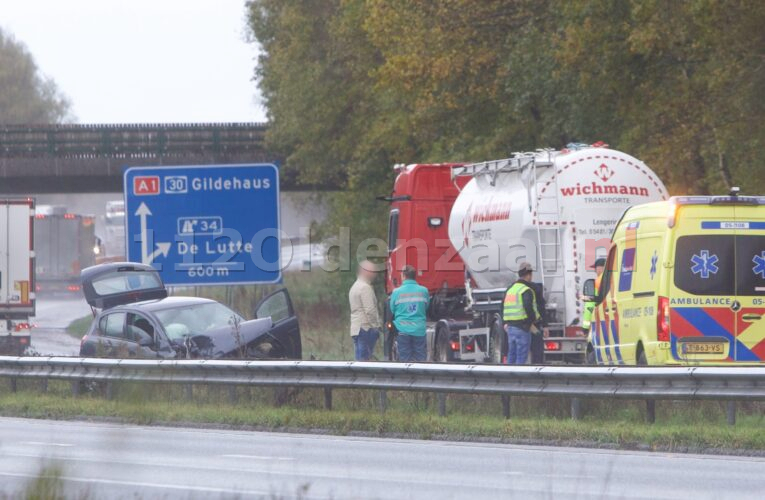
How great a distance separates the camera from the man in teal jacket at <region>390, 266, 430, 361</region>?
71.9ft

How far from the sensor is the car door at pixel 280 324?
848 inches

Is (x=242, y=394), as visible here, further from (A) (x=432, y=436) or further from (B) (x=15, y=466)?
(B) (x=15, y=466)

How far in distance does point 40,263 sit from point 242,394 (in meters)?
45.8

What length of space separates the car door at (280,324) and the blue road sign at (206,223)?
628mm

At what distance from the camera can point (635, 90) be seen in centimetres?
3080

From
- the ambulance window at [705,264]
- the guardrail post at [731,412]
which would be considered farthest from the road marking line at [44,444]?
the ambulance window at [705,264]

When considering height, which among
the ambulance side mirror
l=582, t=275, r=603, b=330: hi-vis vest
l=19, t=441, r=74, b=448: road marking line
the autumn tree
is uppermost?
the autumn tree

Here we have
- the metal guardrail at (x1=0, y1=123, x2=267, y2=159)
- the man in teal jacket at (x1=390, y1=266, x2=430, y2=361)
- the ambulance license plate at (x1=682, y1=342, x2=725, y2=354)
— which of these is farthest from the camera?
the metal guardrail at (x1=0, y1=123, x2=267, y2=159)

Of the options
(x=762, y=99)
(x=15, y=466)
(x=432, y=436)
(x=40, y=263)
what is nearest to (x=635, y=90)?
(x=762, y=99)

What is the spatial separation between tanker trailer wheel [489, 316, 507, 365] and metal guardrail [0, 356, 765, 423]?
573 centimetres

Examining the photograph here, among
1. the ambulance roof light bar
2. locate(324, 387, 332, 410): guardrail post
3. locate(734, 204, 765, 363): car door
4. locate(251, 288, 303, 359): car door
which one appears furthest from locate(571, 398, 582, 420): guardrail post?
locate(251, 288, 303, 359): car door

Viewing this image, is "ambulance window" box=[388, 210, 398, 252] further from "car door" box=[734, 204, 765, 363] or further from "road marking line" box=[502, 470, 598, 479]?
"road marking line" box=[502, 470, 598, 479]

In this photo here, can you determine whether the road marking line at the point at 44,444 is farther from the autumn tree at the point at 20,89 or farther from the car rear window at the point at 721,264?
the autumn tree at the point at 20,89

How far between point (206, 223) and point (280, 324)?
5.47ft
